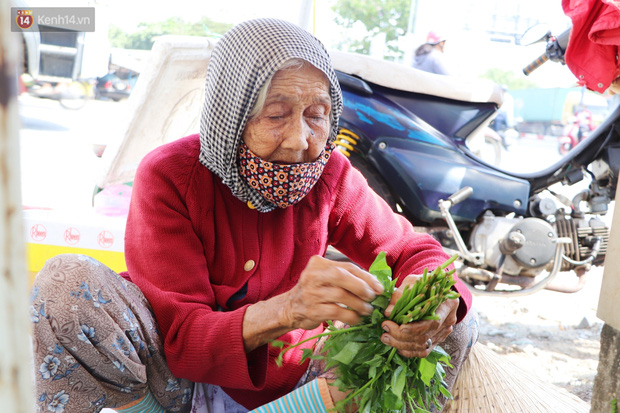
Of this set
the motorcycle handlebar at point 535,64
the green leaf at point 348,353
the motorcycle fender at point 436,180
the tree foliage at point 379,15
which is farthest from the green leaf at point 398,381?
the tree foliage at point 379,15

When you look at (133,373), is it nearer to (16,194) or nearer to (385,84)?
(16,194)

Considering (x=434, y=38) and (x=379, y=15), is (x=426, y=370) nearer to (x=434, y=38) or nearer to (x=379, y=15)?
(x=434, y=38)

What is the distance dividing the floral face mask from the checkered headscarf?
3cm

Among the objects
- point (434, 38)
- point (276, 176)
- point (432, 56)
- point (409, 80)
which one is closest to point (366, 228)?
point (276, 176)

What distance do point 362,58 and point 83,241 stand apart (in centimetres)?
176

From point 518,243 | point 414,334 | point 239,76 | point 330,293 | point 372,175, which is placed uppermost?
point 239,76

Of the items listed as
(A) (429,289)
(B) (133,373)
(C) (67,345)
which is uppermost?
(A) (429,289)

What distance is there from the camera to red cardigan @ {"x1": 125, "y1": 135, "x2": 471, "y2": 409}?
152 centimetres

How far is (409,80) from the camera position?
3184mm

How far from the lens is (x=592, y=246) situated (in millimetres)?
3322

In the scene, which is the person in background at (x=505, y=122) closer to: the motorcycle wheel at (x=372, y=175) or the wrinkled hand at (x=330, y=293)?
the motorcycle wheel at (x=372, y=175)

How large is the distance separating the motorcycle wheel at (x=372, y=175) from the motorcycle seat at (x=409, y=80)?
431 mm

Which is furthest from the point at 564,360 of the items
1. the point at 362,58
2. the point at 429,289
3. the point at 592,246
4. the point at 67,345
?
the point at 67,345

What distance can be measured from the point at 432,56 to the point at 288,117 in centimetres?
408
